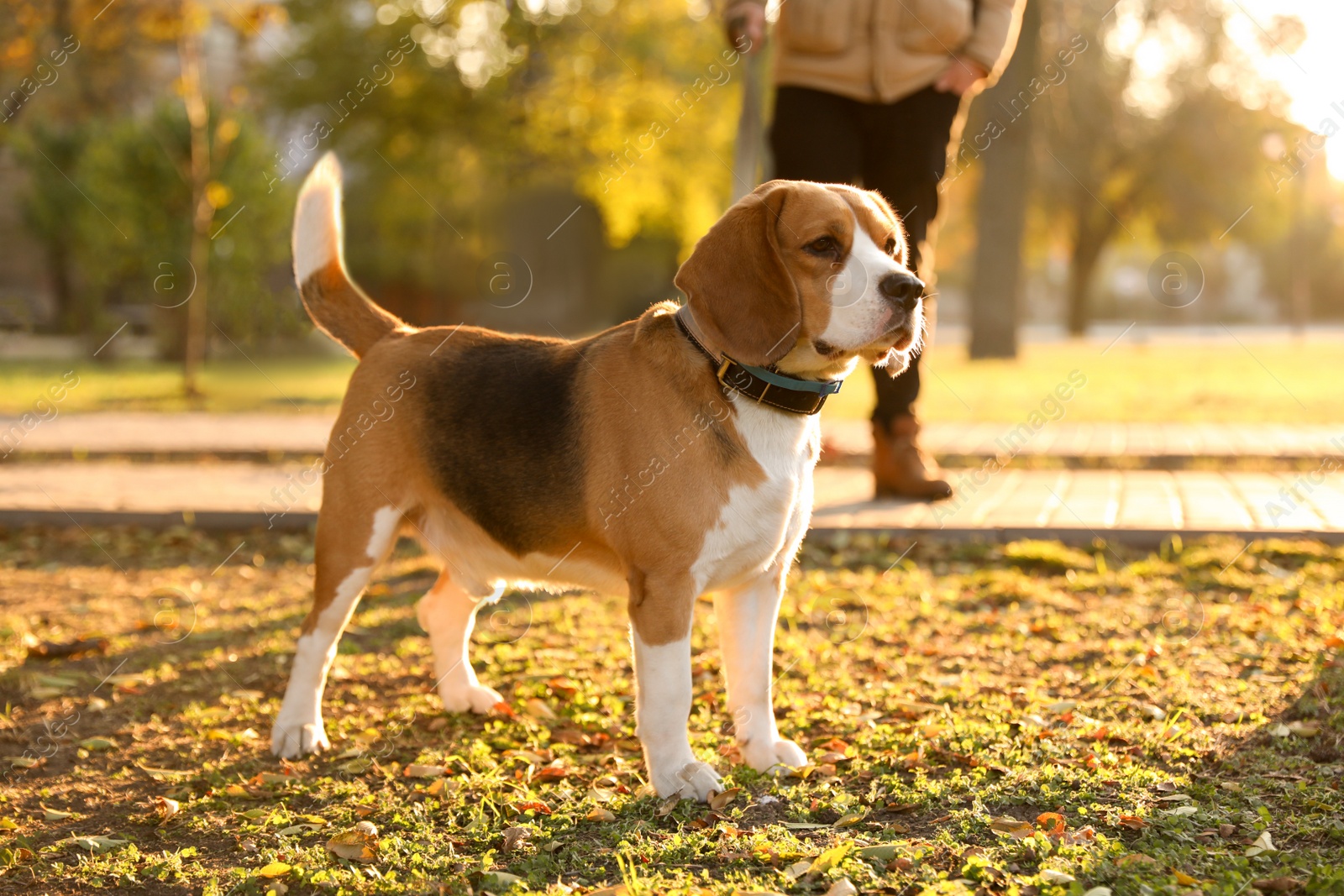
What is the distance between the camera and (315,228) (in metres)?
4.20

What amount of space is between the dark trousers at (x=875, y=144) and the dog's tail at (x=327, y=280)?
8.42 ft

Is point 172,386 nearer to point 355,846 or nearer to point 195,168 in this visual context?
point 195,168

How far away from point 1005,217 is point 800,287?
2060cm

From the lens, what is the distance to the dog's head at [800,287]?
3266 millimetres

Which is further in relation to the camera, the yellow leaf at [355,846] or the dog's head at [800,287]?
the dog's head at [800,287]

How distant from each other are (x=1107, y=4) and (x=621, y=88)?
552 inches

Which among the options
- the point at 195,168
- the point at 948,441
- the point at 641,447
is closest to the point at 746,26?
the point at 641,447

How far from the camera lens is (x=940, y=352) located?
28.1 meters

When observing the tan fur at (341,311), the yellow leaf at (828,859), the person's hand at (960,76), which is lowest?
the yellow leaf at (828,859)

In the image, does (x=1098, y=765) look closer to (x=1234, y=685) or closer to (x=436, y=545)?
(x=1234, y=685)

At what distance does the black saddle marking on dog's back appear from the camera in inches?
143

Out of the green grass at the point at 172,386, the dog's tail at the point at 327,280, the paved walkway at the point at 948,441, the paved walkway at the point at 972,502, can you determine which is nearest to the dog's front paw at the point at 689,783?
the dog's tail at the point at 327,280

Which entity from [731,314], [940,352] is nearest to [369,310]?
[731,314]

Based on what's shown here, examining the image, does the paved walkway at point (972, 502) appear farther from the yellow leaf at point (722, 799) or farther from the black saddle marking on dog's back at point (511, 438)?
the yellow leaf at point (722, 799)
